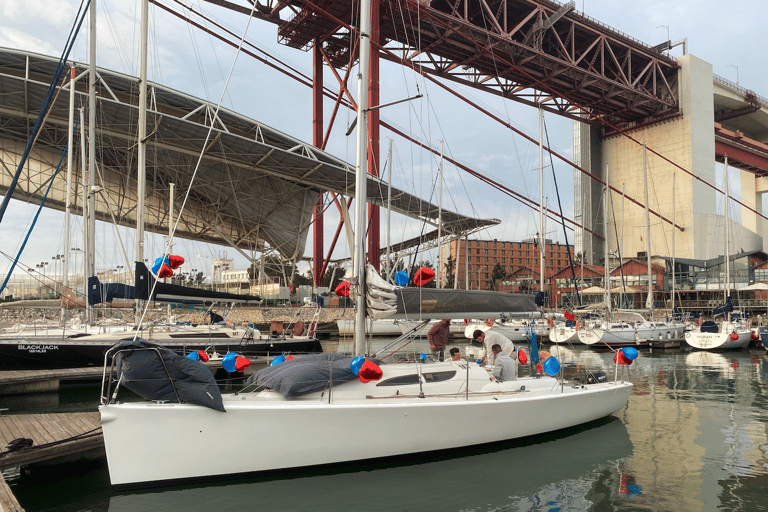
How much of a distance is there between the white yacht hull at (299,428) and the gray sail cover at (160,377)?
0.15 meters

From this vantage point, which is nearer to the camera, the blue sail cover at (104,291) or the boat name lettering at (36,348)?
the boat name lettering at (36,348)

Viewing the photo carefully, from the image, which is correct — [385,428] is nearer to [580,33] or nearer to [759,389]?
[759,389]

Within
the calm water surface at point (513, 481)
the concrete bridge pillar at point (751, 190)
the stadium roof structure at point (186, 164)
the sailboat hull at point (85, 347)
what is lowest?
the calm water surface at point (513, 481)

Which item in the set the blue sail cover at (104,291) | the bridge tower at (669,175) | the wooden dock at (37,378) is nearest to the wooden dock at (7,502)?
the wooden dock at (37,378)

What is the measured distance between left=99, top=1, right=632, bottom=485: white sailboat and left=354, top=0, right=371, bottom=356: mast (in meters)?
0.02

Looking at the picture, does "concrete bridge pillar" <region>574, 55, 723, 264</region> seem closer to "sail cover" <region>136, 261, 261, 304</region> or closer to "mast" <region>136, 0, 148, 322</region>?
"sail cover" <region>136, 261, 261, 304</region>

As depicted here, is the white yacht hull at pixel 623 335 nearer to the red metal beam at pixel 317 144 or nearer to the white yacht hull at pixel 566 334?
the white yacht hull at pixel 566 334

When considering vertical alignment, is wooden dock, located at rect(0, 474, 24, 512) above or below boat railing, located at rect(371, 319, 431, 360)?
below

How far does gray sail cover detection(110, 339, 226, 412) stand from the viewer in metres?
7.02

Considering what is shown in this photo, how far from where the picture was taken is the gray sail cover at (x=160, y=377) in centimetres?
702

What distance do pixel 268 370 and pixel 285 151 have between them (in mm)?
20772

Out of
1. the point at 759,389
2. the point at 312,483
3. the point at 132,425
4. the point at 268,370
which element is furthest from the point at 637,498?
the point at 759,389

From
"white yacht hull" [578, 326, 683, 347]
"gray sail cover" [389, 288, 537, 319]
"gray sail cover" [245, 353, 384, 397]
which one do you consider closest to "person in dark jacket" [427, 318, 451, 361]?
"gray sail cover" [389, 288, 537, 319]

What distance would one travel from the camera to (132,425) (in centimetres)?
675
